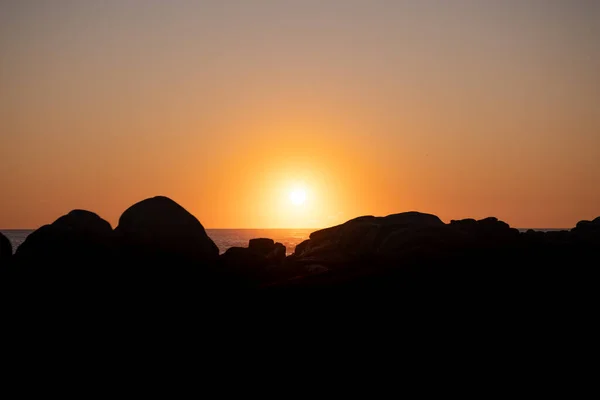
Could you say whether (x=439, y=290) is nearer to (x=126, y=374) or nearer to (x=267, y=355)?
(x=267, y=355)

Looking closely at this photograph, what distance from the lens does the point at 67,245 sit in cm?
2653

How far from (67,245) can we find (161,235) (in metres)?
4.19

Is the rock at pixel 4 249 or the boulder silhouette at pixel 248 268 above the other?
the rock at pixel 4 249

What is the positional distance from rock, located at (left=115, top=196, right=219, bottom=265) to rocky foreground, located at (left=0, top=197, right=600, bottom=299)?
0.05 meters

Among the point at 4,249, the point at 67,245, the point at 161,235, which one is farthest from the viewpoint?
the point at 4,249

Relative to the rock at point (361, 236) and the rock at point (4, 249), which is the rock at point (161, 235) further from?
the rock at point (361, 236)

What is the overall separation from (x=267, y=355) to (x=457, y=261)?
531 inches

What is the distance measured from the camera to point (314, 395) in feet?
57.7

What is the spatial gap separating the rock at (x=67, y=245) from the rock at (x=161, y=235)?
1.06m

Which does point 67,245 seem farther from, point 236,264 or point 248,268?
point 248,268

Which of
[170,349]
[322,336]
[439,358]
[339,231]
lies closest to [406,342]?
[439,358]

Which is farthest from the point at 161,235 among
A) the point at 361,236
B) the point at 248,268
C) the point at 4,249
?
the point at 361,236

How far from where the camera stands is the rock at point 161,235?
2848 centimetres

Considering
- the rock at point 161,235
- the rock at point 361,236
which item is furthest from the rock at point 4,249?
the rock at point 361,236
